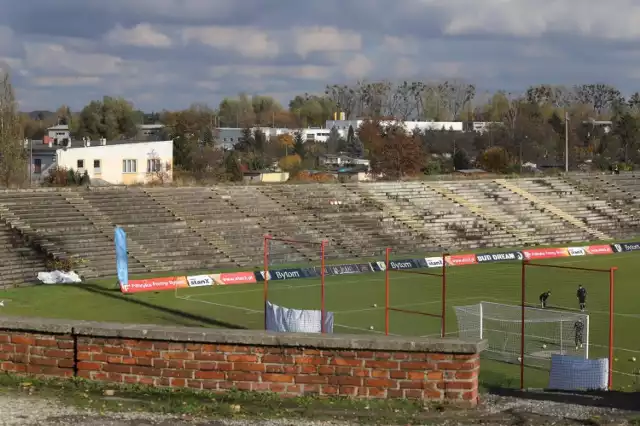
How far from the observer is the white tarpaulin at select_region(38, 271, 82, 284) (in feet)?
137

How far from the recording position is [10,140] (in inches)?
2633

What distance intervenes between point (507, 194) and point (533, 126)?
65973 mm

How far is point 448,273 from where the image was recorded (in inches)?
1837

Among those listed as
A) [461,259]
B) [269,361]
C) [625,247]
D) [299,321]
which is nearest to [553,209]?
[625,247]

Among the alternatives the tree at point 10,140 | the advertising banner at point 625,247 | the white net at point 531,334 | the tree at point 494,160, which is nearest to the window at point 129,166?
the tree at point 10,140

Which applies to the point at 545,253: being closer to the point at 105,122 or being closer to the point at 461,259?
the point at 461,259

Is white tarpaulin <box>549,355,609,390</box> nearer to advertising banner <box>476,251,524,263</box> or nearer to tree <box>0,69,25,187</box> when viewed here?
advertising banner <box>476,251,524,263</box>

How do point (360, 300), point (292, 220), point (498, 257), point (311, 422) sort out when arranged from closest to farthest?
point (311, 422) → point (360, 300) → point (498, 257) → point (292, 220)

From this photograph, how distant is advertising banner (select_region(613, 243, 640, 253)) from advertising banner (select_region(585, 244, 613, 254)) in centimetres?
50

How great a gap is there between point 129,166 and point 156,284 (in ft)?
127

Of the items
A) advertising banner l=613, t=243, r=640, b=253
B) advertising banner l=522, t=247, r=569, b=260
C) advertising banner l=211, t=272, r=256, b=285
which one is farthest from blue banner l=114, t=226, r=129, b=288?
advertising banner l=613, t=243, r=640, b=253

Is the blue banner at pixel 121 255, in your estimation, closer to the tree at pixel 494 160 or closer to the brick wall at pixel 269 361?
the brick wall at pixel 269 361

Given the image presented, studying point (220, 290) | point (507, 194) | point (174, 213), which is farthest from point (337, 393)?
point (507, 194)

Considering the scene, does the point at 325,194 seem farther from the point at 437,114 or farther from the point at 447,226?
the point at 437,114
